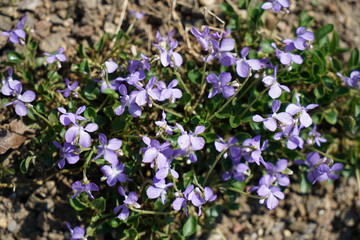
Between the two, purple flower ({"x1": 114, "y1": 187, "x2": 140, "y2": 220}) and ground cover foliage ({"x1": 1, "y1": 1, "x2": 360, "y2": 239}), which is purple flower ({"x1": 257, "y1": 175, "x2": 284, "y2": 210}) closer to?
ground cover foliage ({"x1": 1, "y1": 1, "x2": 360, "y2": 239})

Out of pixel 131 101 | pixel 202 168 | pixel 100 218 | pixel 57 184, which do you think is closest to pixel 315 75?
pixel 202 168

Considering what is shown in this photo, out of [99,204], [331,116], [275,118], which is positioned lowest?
[99,204]


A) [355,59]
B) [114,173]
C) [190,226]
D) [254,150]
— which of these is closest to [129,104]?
[114,173]

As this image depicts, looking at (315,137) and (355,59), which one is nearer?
(315,137)

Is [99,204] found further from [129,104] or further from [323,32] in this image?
[323,32]

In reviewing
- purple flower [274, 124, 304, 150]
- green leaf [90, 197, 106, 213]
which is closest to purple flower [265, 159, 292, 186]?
purple flower [274, 124, 304, 150]

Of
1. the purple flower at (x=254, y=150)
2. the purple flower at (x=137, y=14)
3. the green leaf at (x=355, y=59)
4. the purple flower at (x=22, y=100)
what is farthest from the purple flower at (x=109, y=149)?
the green leaf at (x=355, y=59)
